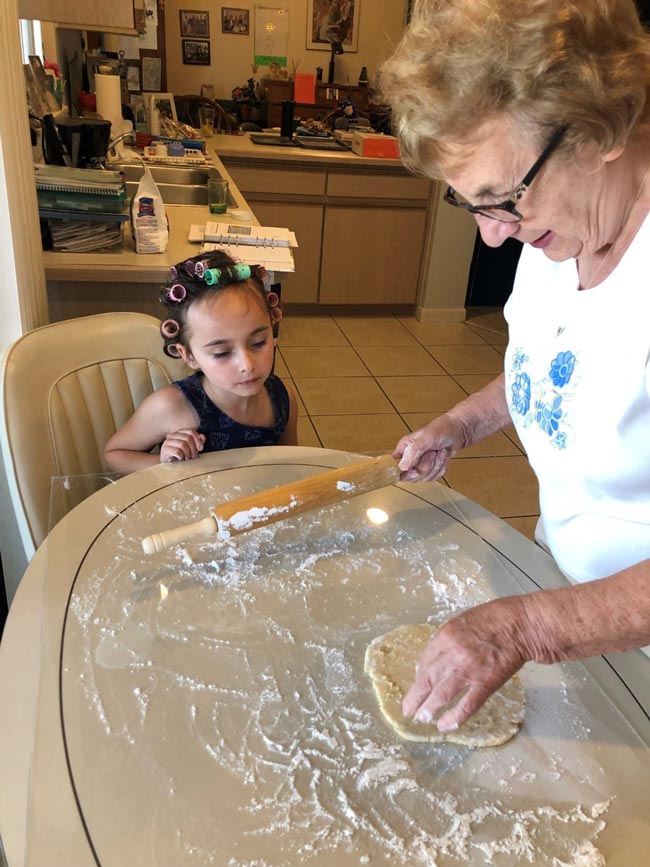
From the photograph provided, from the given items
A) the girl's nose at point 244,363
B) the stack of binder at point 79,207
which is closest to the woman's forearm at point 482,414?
the girl's nose at point 244,363

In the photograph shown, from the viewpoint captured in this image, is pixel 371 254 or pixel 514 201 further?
pixel 371 254

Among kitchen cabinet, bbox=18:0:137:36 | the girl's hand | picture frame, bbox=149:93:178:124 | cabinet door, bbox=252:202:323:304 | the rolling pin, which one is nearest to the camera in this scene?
the rolling pin

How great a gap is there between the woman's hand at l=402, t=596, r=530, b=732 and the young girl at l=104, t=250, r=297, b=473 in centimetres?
71

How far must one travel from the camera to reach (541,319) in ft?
3.61

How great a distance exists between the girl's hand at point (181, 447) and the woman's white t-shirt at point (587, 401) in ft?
1.94

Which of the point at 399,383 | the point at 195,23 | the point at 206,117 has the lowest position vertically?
the point at 399,383

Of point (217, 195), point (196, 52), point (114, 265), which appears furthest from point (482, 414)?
point (196, 52)

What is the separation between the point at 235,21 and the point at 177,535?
170 inches

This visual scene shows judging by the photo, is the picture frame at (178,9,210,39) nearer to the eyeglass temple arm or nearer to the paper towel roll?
the paper towel roll

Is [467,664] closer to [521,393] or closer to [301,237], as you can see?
[521,393]

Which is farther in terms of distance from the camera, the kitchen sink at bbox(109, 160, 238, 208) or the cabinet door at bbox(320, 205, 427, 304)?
the cabinet door at bbox(320, 205, 427, 304)

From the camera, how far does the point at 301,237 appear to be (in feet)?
13.6

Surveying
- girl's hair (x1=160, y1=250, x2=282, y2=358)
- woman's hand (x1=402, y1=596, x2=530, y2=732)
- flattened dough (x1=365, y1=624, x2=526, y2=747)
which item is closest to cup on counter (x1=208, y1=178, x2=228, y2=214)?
girl's hair (x1=160, y1=250, x2=282, y2=358)

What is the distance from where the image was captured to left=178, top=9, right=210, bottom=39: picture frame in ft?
14.3
